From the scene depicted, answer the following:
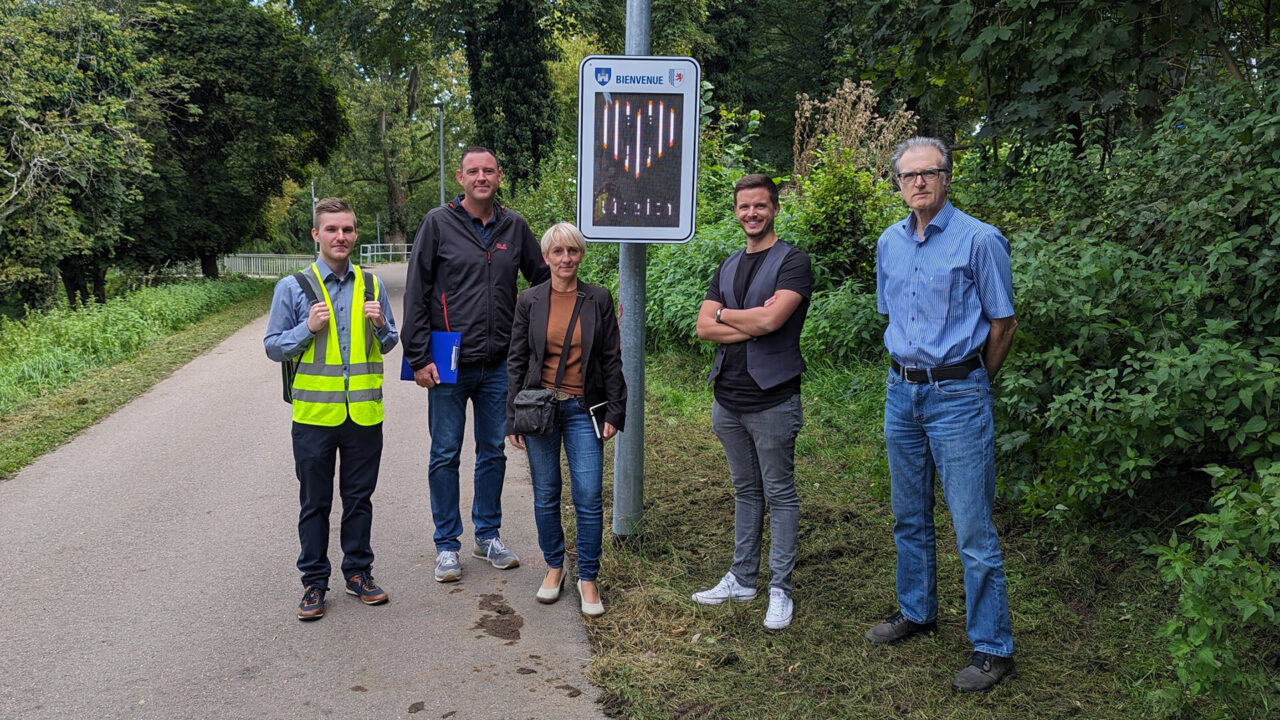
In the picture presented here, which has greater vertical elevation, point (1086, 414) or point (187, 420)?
point (1086, 414)

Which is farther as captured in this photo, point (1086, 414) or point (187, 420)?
point (187, 420)

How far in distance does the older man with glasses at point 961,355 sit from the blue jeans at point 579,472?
1.53 m

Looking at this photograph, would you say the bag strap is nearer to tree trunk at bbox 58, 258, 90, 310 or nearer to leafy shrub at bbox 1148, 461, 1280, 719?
leafy shrub at bbox 1148, 461, 1280, 719

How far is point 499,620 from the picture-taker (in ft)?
14.4

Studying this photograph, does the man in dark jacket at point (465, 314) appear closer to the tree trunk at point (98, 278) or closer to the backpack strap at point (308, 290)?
the backpack strap at point (308, 290)

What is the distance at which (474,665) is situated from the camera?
154 inches

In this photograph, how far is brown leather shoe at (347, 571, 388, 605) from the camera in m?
4.55

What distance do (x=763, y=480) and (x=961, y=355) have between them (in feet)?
3.78

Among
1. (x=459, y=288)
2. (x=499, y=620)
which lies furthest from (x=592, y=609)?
(x=459, y=288)

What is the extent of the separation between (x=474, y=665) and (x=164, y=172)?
26468 mm

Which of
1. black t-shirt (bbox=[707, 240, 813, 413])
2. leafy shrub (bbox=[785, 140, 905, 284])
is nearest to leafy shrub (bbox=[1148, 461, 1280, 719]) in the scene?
black t-shirt (bbox=[707, 240, 813, 413])

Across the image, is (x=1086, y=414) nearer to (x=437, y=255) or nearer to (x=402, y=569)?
(x=437, y=255)

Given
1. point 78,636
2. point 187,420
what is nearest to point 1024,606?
point 78,636

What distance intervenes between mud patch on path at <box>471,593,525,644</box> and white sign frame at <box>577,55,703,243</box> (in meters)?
1.91
